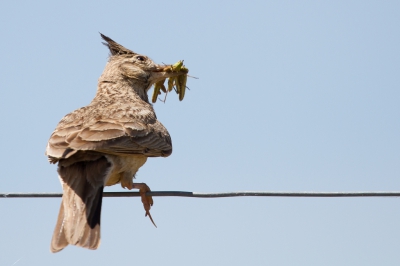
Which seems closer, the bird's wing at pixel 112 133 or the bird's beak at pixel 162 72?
the bird's wing at pixel 112 133

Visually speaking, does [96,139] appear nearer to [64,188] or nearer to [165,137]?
[64,188]

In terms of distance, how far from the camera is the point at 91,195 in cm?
760

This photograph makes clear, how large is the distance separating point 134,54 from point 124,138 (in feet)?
9.43

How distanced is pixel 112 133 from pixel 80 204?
79 centimetres

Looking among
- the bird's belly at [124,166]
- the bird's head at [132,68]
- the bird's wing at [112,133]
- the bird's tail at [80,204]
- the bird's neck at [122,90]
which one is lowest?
the bird's tail at [80,204]

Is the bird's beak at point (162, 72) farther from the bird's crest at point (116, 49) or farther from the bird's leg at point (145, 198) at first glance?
the bird's leg at point (145, 198)

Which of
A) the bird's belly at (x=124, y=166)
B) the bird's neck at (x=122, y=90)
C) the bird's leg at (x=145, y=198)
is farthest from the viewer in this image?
the bird's neck at (x=122, y=90)

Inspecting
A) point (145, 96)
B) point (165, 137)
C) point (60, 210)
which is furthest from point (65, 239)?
point (145, 96)

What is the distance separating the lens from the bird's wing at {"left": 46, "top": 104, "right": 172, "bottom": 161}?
7.59 m

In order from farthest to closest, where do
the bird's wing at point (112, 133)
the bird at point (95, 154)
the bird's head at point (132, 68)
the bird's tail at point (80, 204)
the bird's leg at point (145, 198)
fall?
the bird's head at point (132, 68) → the bird's leg at point (145, 198) → the bird's wing at point (112, 133) → the bird at point (95, 154) → the bird's tail at point (80, 204)

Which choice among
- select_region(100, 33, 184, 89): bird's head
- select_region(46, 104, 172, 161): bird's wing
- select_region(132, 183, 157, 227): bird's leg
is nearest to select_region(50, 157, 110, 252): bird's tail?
select_region(46, 104, 172, 161): bird's wing

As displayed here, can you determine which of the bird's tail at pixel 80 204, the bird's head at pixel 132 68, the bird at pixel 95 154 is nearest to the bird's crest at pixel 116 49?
the bird's head at pixel 132 68

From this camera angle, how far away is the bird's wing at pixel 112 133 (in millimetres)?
7590

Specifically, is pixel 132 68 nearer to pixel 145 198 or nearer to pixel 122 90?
pixel 122 90
